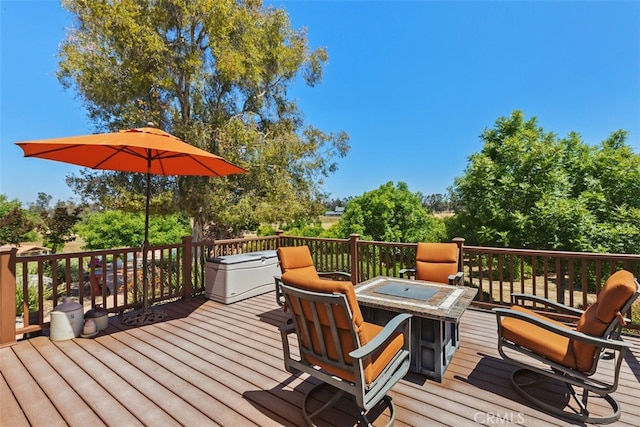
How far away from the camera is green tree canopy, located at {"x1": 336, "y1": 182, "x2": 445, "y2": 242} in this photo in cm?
1246

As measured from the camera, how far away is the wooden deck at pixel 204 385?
1.97 metres

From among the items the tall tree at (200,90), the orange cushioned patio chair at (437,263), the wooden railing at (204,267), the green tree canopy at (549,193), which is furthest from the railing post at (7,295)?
the green tree canopy at (549,193)

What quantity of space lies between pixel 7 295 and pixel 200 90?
8.24 meters

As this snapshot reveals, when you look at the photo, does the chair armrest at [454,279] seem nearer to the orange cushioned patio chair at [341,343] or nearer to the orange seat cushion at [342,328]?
the orange cushioned patio chair at [341,343]

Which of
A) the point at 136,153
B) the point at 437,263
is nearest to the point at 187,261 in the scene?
the point at 136,153

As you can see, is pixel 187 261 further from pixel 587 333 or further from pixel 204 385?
pixel 587 333

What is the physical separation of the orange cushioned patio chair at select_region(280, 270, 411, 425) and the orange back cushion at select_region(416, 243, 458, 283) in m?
2.03

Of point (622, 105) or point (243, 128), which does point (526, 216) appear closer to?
point (622, 105)

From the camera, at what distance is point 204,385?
2379 millimetres

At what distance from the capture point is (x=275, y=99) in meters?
11.7

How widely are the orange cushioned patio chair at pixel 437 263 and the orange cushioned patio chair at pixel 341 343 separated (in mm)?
2023

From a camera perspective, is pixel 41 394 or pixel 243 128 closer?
pixel 41 394

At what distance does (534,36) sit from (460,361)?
9.57 meters

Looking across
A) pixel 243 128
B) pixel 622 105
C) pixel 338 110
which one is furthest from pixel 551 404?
pixel 622 105
